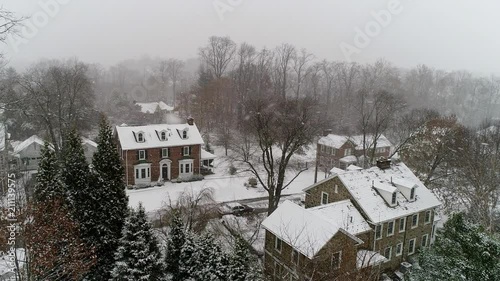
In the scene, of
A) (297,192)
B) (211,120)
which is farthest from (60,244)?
(211,120)

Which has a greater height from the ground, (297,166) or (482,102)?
(482,102)

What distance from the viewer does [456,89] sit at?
10112cm

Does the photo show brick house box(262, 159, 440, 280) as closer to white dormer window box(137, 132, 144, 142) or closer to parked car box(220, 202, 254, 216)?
parked car box(220, 202, 254, 216)

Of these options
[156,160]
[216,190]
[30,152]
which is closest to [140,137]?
[156,160]

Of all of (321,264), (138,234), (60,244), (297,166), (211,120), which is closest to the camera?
(60,244)

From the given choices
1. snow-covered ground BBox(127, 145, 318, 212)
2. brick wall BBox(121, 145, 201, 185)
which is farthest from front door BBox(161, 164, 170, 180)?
snow-covered ground BBox(127, 145, 318, 212)

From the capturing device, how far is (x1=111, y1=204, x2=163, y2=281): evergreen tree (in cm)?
1669

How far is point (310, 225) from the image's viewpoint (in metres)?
20.7

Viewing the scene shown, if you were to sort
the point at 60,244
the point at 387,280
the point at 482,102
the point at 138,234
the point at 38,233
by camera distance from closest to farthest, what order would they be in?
the point at 38,233 → the point at 60,244 → the point at 138,234 → the point at 387,280 → the point at 482,102

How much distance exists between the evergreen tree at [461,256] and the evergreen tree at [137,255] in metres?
11.1

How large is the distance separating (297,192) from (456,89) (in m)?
81.9

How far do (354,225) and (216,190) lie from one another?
1708 centimetres

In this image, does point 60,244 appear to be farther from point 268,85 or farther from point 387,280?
point 268,85

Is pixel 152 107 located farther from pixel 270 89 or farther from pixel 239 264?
pixel 239 264
